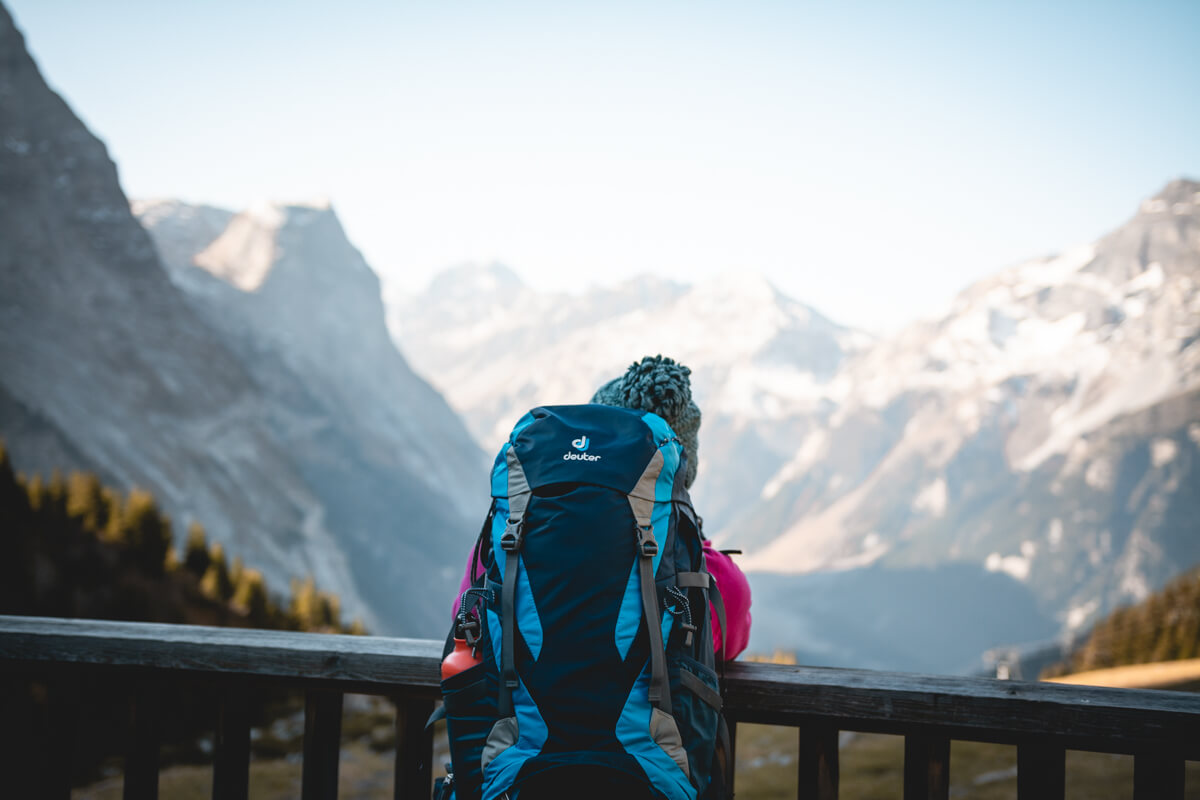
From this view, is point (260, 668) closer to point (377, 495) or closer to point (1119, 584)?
point (377, 495)

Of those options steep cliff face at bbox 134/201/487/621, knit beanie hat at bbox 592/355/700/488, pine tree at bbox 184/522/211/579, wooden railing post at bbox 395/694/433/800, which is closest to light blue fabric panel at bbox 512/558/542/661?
knit beanie hat at bbox 592/355/700/488

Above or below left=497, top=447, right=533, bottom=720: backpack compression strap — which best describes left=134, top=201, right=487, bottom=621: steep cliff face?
above

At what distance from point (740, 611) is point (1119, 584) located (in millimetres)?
222773

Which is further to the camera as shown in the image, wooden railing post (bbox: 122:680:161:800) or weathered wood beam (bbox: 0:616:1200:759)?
wooden railing post (bbox: 122:680:161:800)

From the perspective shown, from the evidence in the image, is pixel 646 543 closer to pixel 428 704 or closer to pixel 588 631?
pixel 588 631

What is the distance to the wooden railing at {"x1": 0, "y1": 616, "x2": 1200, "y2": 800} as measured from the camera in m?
2.29

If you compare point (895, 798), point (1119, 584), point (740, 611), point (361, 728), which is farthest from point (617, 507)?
point (1119, 584)

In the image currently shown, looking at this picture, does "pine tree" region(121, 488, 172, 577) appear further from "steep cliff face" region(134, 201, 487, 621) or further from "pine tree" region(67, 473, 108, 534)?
"steep cliff face" region(134, 201, 487, 621)

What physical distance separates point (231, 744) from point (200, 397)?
113611 millimetres

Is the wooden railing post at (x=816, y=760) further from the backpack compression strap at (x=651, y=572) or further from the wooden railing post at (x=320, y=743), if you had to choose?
the wooden railing post at (x=320, y=743)

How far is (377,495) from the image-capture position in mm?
145750

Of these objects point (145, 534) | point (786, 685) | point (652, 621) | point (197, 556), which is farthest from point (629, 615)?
point (197, 556)

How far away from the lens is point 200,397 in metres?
106

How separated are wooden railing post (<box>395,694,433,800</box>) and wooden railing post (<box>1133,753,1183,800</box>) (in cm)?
204
